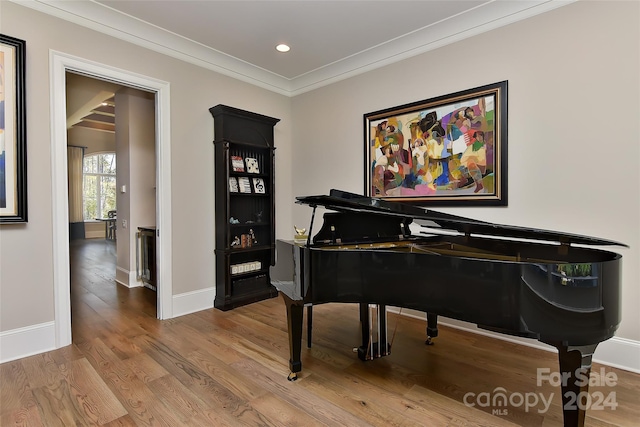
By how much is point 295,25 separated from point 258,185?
6.13ft

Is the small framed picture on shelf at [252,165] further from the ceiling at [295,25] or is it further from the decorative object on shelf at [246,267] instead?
the decorative object on shelf at [246,267]

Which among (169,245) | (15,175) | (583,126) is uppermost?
(583,126)

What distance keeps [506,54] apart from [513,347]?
8.17ft

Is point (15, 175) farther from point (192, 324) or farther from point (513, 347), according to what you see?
point (513, 347)

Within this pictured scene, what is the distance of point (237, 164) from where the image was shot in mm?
3904

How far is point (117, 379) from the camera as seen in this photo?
218 cm

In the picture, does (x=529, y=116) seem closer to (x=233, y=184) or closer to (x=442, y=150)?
(x=442, y=150)

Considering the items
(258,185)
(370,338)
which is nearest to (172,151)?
(258,185)

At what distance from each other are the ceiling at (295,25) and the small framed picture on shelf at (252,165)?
1.04 meters

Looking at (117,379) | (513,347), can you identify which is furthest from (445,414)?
(117,379)

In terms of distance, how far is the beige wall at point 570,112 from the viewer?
2303 millimetres

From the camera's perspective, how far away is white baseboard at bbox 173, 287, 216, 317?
11.3 ft

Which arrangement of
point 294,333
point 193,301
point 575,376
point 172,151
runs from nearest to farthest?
point 575,376 < point 294,333 < point 172,151 < point 193,301

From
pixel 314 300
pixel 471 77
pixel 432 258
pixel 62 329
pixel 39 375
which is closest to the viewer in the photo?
pixel 432 258
